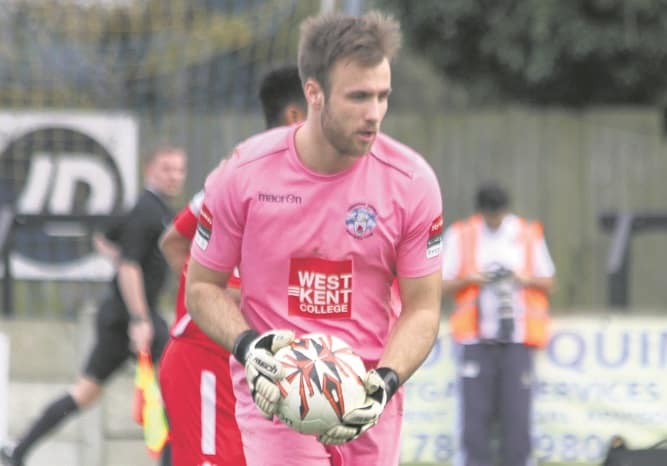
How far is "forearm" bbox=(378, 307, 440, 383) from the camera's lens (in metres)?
4.73

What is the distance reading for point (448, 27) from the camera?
16562 millimetres

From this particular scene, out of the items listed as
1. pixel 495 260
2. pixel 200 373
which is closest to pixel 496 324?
pixel 495 260

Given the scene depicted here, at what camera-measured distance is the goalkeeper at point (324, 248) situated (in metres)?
4.67

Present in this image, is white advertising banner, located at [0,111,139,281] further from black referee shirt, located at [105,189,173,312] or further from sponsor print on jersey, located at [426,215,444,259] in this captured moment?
sponsor print on jersey, located at [426,215,444,259]

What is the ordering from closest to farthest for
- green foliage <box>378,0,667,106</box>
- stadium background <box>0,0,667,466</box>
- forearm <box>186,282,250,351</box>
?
1. forearm <box>186,282,250,351</box>
2. stadium background <box>0,0,667,466</box>
3. green foliage <box>378,0,667,106</box>

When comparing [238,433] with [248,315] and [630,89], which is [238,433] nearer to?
[248,315]

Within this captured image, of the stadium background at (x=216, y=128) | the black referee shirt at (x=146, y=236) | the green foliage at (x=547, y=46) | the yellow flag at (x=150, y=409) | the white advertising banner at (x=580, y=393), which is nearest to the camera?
the yellow flag at (x=150, y=409)

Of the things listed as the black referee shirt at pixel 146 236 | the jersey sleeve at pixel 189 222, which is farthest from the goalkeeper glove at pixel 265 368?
the black referee shirt at pixel 146 236

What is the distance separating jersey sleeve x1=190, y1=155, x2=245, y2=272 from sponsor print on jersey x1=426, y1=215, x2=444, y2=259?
0.56 metres

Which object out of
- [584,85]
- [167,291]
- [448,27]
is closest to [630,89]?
[584,85]

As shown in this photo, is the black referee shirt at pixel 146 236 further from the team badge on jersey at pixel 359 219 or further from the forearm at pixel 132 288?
the team badge on jersey at pixel 359 219

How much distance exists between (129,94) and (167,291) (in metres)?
1.75

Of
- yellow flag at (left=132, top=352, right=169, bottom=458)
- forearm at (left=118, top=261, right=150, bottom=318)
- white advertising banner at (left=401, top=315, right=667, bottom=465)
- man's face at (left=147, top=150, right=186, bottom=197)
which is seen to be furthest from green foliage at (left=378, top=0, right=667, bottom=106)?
yellow flag at (left=132, top=352, right=169, bottom=458)

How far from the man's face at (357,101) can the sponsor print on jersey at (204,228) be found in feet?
1.74
